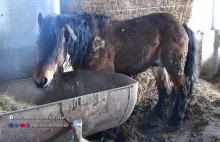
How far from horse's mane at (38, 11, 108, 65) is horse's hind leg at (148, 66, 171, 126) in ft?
3.66

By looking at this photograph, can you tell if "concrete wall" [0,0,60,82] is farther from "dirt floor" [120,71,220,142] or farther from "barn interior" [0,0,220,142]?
"dirt floor" [120,71,220,142]

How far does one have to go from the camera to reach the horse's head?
2.42 meters

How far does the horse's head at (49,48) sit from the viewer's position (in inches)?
95.2

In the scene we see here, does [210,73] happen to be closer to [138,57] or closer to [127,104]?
[138,57]

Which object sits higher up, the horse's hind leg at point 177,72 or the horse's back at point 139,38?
the horse's back at point 139,38

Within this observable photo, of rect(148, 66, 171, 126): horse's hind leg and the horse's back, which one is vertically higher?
the horse's back

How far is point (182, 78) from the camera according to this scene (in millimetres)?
3709

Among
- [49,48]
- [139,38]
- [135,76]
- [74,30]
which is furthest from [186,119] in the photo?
[49,48]

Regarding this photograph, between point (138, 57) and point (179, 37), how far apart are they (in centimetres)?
57

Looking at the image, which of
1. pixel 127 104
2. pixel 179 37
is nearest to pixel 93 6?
pixel 179 37

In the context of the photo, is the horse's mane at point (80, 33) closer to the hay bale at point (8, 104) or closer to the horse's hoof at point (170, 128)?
the hay bale at point (8, 104)

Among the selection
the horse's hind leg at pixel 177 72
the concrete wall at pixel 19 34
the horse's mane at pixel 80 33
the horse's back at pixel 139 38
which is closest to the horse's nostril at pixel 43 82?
the horse's mane at pixel 80 33

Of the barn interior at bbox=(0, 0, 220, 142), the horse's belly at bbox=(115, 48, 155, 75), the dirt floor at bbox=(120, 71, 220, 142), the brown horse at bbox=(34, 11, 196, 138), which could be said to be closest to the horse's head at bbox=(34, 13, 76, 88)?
the brown horse at bbox=(34, 11, 196, 138)

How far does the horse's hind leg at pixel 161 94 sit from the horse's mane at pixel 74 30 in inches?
43.9
